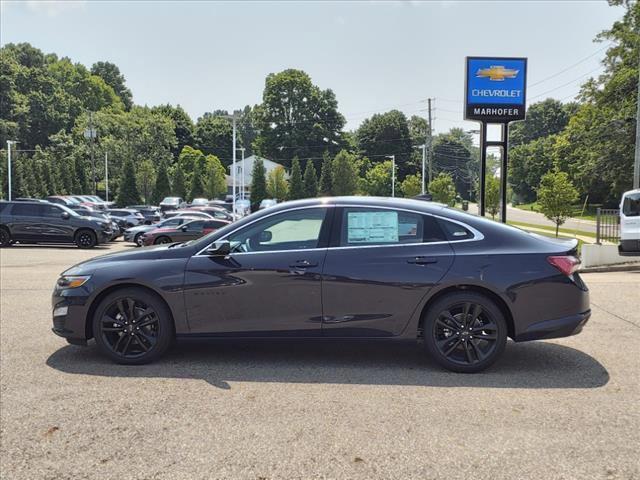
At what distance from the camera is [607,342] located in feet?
20.9

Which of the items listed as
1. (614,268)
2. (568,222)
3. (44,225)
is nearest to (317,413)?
(614,268)

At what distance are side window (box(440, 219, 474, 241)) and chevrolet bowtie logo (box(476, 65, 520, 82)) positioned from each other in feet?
38.0

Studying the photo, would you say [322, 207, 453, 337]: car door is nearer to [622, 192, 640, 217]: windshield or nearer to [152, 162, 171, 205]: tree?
[622, 192, 640, 217]: windshield

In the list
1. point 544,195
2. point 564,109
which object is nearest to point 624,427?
point 544,195

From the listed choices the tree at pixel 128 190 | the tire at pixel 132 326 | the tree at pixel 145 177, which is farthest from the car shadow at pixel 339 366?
the tree at pixel 145 177

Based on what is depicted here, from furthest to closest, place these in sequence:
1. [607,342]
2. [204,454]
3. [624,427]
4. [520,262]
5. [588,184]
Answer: [588,184] → [607,342] → [520,262] → [624,427] → [204,454]

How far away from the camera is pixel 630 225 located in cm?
1537

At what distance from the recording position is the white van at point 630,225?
14.9m

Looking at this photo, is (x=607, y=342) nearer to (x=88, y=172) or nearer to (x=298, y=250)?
(x=298, y=250)

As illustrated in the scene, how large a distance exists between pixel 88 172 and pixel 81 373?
235 feet

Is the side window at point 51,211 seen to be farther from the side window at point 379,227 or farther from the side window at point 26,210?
the side window at point 379,227

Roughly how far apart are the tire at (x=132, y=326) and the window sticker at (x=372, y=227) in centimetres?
186

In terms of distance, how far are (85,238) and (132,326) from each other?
18003 mm

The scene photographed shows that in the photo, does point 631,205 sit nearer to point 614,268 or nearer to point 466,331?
point 614,268
